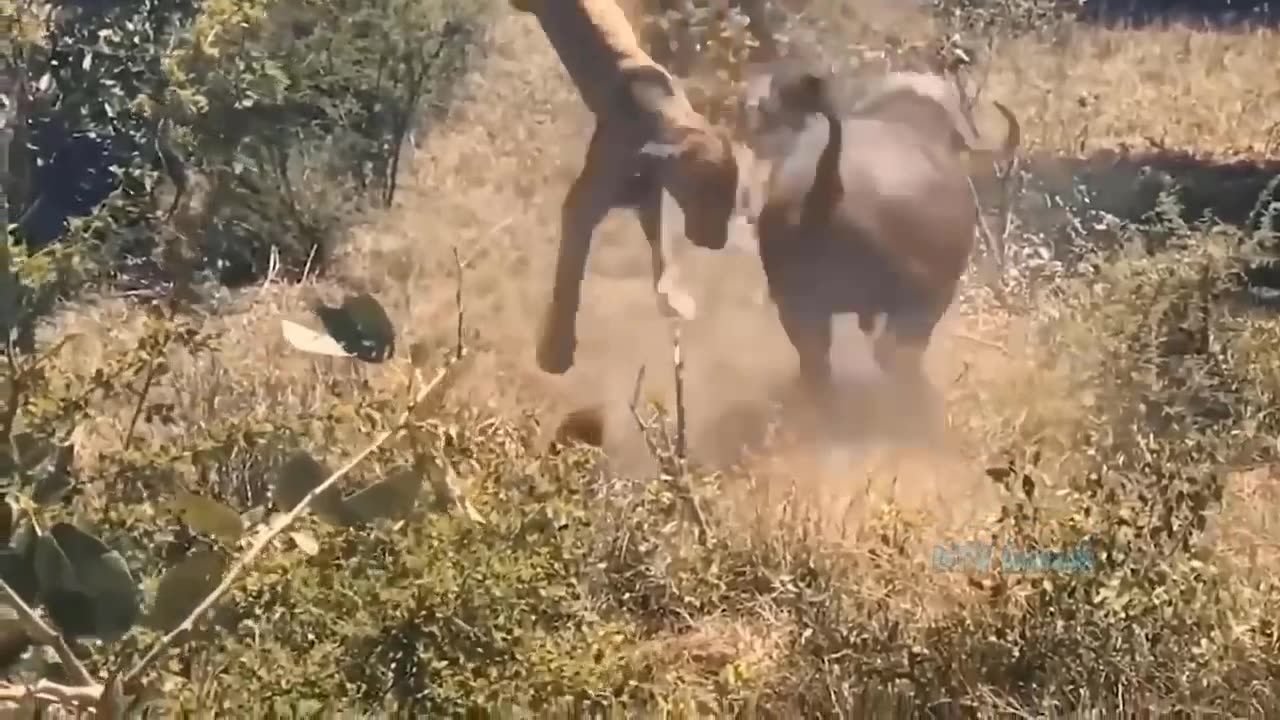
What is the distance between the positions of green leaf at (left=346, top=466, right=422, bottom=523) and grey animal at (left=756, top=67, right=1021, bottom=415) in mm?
530

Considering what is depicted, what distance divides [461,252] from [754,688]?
1.50 feet

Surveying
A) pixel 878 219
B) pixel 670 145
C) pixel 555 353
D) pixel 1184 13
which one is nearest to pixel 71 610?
pixel 555 353

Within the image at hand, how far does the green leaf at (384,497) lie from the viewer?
0.68m

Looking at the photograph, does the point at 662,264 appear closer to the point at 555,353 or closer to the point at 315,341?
the point at 555,353

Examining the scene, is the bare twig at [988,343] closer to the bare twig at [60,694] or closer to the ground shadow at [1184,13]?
the ground shadow at [1184,13]

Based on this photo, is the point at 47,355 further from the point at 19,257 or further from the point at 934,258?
the point at 934,258

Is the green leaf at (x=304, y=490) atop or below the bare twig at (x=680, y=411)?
atop

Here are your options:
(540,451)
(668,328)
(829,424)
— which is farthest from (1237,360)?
(540,451)

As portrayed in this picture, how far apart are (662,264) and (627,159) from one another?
3.8 inches

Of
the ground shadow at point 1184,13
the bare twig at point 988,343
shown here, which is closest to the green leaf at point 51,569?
the bare twig at point 988,343

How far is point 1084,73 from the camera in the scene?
44.4 inches

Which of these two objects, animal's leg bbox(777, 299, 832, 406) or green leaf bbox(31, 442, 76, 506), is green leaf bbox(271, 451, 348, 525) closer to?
green leaf bbox(31, 442, 76, 506)

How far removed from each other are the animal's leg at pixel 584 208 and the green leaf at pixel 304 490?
1.45 ft

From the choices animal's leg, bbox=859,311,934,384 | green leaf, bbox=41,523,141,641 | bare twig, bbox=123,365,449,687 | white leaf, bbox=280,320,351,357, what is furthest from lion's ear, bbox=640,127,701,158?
green leaf, bbox=41,523,141,641
